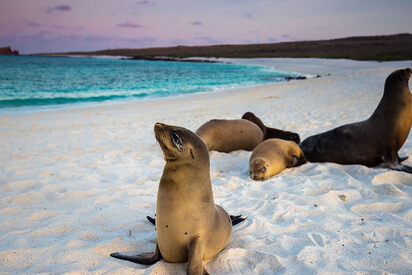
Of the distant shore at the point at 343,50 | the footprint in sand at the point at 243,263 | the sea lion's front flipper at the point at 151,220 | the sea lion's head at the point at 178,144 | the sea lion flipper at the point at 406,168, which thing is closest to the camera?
the sea lion's head at the point at 178,144

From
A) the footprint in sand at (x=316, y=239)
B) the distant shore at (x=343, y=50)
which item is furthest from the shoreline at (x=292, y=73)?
the footprint in sand at (x=316, y=239)

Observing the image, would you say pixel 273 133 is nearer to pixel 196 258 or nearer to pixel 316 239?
pixel 316 239

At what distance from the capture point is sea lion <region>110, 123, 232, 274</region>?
7.32 feet

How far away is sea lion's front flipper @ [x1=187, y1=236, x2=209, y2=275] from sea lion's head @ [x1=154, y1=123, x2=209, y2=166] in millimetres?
583

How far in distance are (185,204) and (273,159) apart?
2823 mm

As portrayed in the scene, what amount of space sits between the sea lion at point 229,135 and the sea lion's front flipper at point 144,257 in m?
3.68

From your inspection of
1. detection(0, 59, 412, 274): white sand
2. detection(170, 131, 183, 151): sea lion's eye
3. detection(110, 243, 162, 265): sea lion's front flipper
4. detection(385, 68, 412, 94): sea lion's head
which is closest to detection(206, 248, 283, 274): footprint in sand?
detection(0, 59, 412, 274): white sand

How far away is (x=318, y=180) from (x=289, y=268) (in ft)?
7.40

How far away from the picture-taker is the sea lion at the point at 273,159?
461 cm

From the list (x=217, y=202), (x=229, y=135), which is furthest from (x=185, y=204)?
(x=229, y=135)

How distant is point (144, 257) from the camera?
2473mm

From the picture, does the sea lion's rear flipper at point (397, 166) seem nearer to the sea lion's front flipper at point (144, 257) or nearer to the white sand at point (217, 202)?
the white sand at point (217, 202)

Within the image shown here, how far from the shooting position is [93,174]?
16.3 feet

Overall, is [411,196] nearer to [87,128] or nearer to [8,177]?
[8,177]
